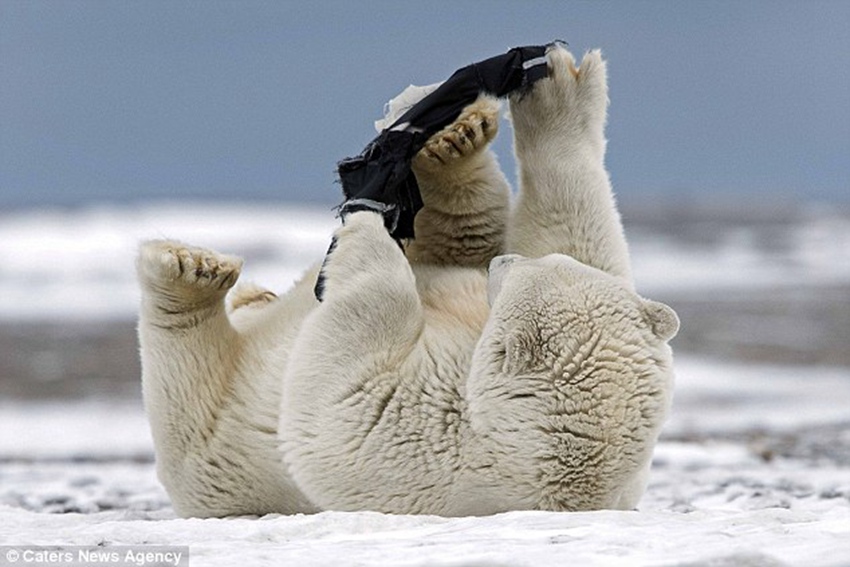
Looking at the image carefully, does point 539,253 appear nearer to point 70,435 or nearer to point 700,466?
point 700,466

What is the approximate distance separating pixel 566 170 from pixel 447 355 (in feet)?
3.49

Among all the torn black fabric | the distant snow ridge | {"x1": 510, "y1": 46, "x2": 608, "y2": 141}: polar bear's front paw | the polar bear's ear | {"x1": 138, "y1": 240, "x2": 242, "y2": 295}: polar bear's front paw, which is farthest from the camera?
the distant snow ridge

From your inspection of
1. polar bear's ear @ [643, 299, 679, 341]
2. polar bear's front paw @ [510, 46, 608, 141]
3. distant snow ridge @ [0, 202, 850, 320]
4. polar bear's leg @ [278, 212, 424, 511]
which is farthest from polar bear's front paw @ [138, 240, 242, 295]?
distant snow ridge @ [0, 202, 850, 320]

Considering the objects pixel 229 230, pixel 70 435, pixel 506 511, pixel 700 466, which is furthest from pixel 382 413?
pixel 229 230

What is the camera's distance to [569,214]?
16.8 ft

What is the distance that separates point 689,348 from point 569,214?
54.7ft

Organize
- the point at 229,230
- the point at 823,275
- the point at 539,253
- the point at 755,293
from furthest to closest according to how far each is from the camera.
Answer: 1. the point at 229,230
2. the point at 823,275
3. the point at 755,293
4. the point at 539,253

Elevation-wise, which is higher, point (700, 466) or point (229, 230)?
point (229, 230)

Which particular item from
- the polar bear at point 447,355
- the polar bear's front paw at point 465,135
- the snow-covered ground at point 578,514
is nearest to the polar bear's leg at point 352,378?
the polar bear at point 447,355

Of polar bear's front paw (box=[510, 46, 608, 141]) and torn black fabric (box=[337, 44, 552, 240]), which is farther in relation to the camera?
polar bear's front paw (box=[510, 46, 608, 141])

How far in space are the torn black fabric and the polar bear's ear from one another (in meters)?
1.06

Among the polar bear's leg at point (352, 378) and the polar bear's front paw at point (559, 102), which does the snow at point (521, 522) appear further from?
the polar bear's front paw at point (559, 102)

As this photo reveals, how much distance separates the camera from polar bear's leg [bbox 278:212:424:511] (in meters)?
4.41

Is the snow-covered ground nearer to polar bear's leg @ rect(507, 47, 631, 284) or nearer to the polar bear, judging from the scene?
the polar bear
